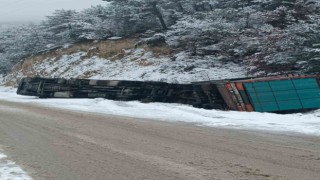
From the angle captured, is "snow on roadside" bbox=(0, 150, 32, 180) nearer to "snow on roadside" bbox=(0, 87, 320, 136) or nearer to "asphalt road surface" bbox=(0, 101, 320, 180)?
"asphalt road surface" bbox=(0, 101, 320, 180)

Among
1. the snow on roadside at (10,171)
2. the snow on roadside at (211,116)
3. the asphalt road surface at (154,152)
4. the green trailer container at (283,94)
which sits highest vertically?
the snow on roadside at (10,171)

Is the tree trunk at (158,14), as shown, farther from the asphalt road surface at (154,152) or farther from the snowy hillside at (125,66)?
the asphalt road surface at (154,152)

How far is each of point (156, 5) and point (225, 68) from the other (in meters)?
10.2

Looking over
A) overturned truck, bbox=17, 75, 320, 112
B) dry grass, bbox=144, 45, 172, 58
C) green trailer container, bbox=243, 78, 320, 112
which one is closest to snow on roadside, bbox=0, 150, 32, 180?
overturned truck, bbox=17, 75, 320, 112

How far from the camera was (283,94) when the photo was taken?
551 inches

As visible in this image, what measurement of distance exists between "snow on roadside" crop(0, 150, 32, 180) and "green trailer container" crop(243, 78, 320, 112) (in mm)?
9237

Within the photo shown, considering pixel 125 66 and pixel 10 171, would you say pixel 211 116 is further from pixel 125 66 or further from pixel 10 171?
pixel 125 66

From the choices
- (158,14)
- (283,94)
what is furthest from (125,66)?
(283,94)

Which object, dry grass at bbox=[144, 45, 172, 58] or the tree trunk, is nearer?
dry grass at bbox=[144, 45, 172, 58]

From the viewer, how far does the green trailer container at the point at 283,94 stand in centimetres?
1388

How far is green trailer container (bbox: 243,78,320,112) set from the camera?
13.9 m

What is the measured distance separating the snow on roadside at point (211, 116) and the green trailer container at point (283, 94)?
54 centimetres

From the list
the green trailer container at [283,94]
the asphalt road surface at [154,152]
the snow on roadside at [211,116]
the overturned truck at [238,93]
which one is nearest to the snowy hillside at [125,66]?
the overturned truck at [238,93]

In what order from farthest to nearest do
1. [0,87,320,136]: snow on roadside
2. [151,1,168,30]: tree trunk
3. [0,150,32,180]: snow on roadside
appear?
[151,1,168,30]: tree trunk < [0,87,320,136]: snow on roadside < [0,150,32,180]: snow on roadside
